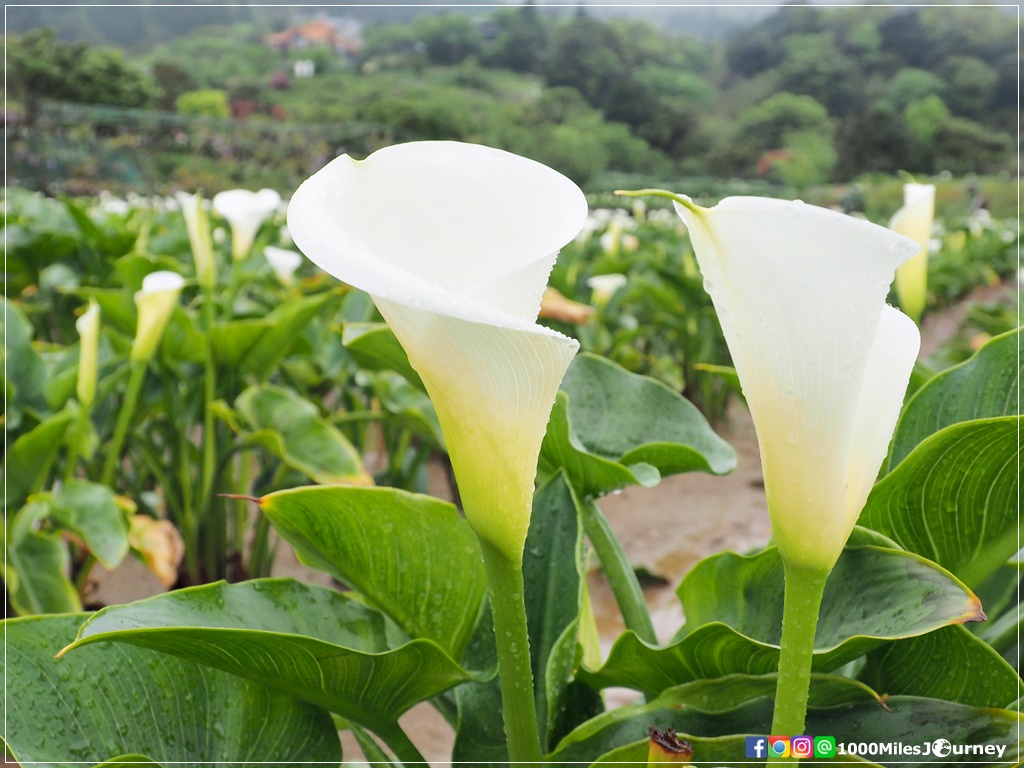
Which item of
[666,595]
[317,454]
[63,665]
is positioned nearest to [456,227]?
[63,665]

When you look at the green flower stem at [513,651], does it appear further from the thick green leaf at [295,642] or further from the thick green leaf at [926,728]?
the thick green leaf at [926,728]

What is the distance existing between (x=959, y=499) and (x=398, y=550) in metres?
0.39

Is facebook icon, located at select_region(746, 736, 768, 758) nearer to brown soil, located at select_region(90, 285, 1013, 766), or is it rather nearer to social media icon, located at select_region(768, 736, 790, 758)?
social media icon, located at select_region(768, 736, 790, 758)

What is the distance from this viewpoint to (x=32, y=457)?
3.95ft

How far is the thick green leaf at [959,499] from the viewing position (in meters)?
0.54

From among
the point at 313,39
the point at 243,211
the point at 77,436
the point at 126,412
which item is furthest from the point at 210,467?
the point at 313,39

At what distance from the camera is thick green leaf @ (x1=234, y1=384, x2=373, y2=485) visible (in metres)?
1.35

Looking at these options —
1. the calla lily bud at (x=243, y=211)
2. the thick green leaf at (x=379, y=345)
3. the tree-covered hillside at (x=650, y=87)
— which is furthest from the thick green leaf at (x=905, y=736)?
the tree-covered hillside at (x=650, y=87)

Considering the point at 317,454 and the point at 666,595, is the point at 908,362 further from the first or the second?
the point at 666,595

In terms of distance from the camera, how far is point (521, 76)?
40031 mm

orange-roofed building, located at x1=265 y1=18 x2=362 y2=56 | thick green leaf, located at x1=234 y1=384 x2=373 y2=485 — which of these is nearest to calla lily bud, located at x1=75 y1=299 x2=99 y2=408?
thick green leaf, located at x1=234 y1=384 x2=373 y2=485

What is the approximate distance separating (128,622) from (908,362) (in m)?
0.44

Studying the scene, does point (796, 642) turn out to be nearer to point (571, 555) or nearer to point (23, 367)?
point (571, 555)

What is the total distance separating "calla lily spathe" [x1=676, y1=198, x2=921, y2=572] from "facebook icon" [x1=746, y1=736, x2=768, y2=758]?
0.16m
